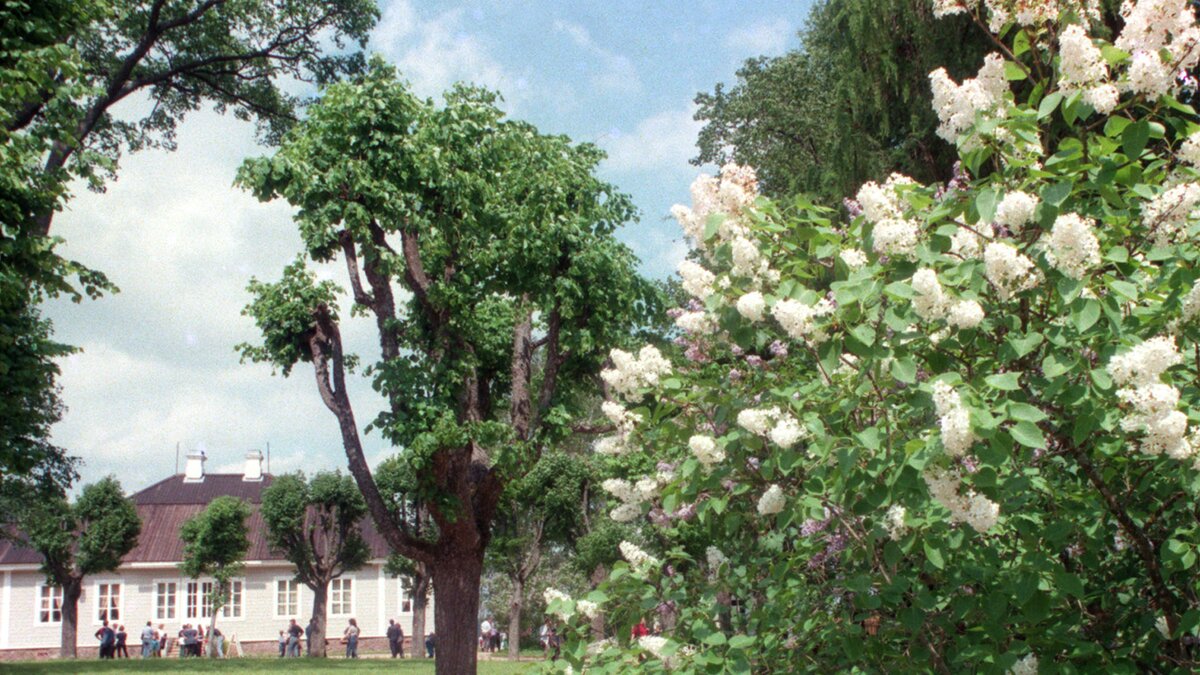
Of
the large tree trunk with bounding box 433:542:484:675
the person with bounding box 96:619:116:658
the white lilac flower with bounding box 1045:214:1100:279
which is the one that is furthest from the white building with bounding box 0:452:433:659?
the white lilac flower with bounding box 1045:214:1100:279

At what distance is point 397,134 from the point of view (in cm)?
1252

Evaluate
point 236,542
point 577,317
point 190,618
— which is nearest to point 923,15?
point 577,317

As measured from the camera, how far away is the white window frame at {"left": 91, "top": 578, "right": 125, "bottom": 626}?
44562 mm

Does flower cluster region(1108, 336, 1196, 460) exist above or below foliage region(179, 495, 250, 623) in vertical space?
above

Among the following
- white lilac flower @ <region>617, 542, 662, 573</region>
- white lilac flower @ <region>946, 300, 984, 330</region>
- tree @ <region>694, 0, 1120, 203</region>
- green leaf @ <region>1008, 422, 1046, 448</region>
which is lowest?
white lilac flower @ <region>617, 542, 662, 573</region>

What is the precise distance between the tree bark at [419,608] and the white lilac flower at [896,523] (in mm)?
36016

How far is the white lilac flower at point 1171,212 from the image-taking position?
317 cm

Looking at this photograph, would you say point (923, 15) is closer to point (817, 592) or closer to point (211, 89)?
point (817, 592)

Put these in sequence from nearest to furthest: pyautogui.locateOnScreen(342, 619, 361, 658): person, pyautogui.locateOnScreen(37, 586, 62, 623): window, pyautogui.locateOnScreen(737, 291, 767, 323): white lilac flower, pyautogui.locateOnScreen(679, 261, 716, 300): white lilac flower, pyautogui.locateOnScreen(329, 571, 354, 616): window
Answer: pyautogui.locateOnScreen(737, 291, 767, 323): white lilac flower → pyautogui.locateOnScreen(679, 261, 716, 300): white lilac flower → pyautogui.locateOnScreen(342, 619, 361, 658): person → pyautogui.locateOnScreen(37, 586, 62, 623): window → pyautogui.locateOnScreen(329, 571, 354, 616): window

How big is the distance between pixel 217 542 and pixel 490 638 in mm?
11665

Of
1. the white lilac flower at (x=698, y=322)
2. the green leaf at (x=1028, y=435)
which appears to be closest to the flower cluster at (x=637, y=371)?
the white lilac flower at (x=698, y=322)

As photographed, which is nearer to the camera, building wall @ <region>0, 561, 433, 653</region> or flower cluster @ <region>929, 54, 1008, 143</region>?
flower cluster @ <region>929, 54, 1008, 143</region>

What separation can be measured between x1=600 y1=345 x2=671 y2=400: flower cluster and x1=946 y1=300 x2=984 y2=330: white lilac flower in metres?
1.57

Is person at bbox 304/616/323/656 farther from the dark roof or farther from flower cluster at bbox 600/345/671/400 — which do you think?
flower cluster at bbox 600/345/671/400
